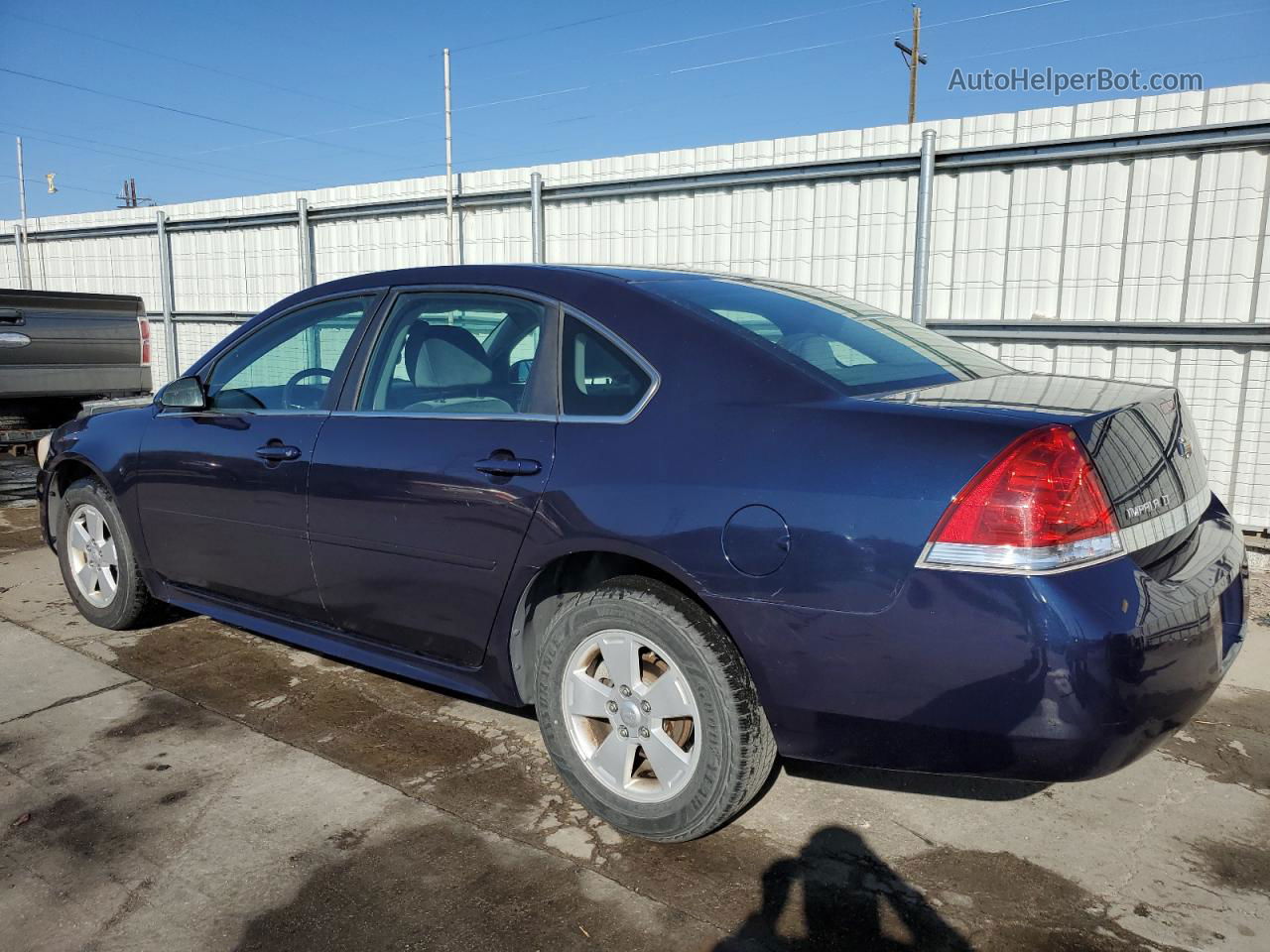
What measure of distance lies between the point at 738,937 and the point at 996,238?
5.32m

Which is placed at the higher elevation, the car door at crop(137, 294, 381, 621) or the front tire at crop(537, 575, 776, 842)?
the car door at crop(137, 294, 381, 621)

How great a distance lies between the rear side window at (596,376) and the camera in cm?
280

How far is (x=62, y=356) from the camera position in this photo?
23.3 ft

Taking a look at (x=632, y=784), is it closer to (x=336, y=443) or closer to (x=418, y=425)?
(x=418, y=425)

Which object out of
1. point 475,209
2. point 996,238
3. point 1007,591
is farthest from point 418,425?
point 475,209

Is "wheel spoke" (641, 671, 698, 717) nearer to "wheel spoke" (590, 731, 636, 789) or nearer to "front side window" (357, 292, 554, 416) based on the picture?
"wheel spoke" (590, 731, 636, 789)

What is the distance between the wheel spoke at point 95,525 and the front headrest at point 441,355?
205 centimetres

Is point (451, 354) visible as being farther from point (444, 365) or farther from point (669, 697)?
point (669, 697)

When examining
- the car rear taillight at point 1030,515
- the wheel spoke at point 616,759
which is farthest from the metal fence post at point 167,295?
the car rear taillight at point 1030,515

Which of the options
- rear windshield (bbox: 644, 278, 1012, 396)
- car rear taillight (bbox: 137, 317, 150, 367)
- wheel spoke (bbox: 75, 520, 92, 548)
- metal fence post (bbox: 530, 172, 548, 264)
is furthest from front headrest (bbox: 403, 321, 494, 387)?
metal fence post (bbox: 530, 172, 548, 264)

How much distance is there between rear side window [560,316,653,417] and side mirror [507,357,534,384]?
138 millimetres

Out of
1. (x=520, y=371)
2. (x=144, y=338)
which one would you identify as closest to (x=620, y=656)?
(x=520, y=371)

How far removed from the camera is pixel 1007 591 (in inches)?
84.7

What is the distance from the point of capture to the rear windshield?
9.08 feet
